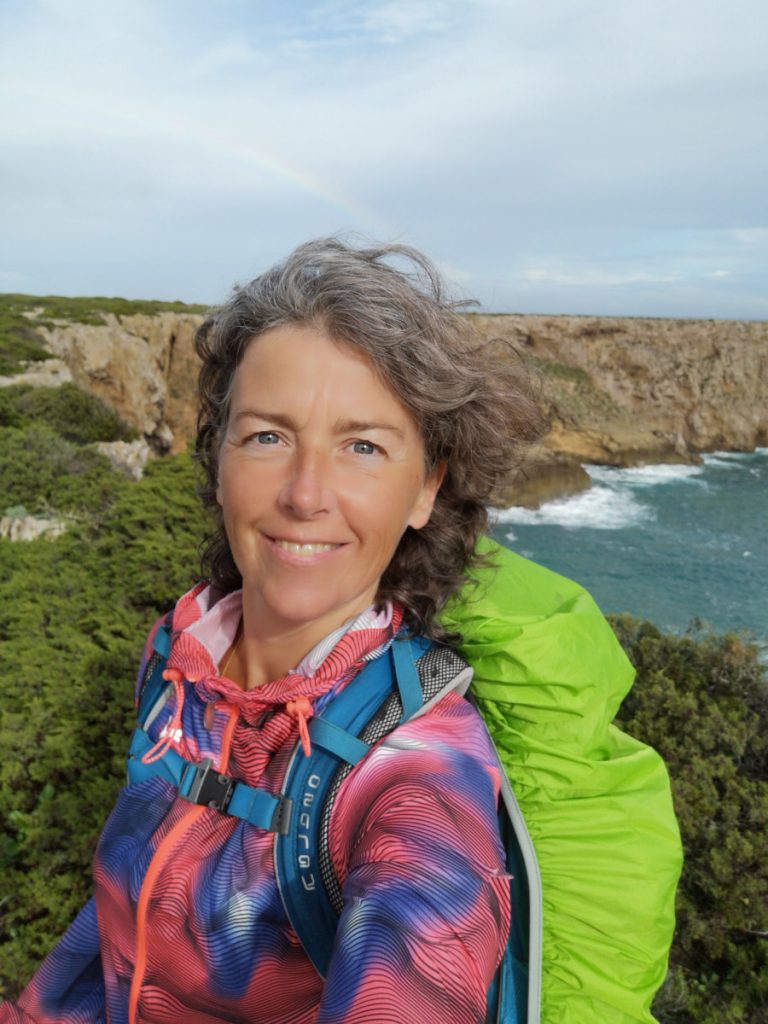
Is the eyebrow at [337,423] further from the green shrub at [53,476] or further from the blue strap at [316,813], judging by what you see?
the green shrub at [53,476]

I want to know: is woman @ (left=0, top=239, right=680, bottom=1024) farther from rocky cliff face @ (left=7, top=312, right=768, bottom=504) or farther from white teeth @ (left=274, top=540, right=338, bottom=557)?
rocky cliff face @ (left=7, top=312, right=768, bottom=504)

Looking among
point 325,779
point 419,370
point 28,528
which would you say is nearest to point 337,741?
point 325,779

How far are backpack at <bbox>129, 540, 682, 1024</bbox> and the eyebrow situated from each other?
386 mm

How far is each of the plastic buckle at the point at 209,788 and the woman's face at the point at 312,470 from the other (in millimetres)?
298

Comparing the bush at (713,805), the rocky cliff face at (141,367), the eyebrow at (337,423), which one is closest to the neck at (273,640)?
the eyebrow at (337,423)

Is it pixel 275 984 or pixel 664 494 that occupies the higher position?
pixel 275 984

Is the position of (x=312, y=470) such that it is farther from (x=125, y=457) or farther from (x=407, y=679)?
(x=125, y=457)

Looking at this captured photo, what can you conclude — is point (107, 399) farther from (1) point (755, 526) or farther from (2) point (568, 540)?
(1) point (755, 526)

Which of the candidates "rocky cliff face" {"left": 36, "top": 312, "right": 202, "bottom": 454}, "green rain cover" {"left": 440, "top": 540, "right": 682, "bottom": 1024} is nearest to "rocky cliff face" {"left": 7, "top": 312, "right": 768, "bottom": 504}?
"rocky cliff face" {"left": 36, "top": 312, "right": 202, "bottom": 454}

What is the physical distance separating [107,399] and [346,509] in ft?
72.5

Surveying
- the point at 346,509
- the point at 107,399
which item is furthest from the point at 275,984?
the point at 107,399

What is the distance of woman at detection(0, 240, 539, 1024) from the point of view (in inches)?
36.5

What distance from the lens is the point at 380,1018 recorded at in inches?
32.2

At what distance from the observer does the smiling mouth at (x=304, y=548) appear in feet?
4.00
